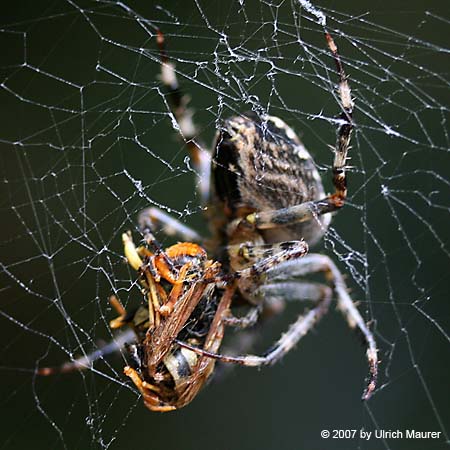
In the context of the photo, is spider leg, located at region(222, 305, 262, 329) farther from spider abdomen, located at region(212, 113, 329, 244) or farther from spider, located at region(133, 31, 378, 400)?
spider abdomen, located at region(212, 113, 329, 244)

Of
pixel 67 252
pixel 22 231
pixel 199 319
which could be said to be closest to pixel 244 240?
pixel 199 319

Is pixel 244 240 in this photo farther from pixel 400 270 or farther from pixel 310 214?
pixel 400 270

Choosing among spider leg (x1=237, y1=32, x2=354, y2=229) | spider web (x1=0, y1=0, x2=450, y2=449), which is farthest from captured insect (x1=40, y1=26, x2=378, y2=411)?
spider web (x1=0, y1=0, x2=450, y2=449)

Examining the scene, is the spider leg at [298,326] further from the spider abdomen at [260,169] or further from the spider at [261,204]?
the spider abdomen at [260,169]

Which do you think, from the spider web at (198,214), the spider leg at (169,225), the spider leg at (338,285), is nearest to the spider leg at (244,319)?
the spider leg at (338,285)

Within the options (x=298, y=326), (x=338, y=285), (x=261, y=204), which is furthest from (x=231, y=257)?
(x=338, y=285)

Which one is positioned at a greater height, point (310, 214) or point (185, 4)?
point (185, 4)

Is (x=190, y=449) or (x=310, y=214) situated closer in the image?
(x=310, y=214)

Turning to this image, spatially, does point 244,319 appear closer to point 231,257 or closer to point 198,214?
point 231,257
